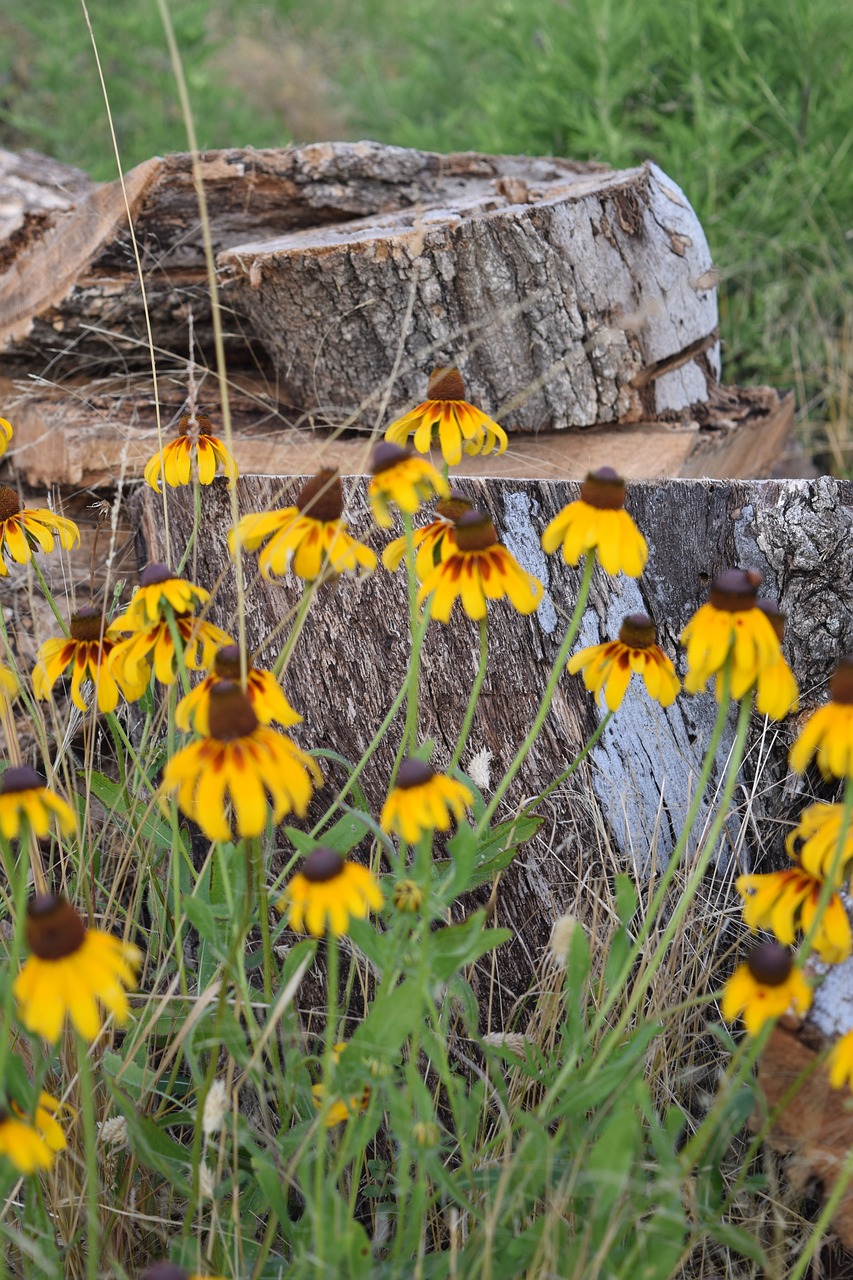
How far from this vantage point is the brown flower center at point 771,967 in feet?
3.44

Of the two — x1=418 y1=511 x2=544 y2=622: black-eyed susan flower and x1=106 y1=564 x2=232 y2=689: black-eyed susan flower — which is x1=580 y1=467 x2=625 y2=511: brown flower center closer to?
x1=418 y1=511 x2=544 y2=622: black-eyed susan flower

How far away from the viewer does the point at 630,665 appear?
1.39m

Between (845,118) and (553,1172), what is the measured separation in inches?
142

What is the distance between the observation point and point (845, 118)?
3672mm

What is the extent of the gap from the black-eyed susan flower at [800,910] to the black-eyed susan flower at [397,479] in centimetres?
56

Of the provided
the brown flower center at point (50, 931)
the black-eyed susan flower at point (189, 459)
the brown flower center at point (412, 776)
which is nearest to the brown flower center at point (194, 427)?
the black-eyed susan flower at point (189, 459)

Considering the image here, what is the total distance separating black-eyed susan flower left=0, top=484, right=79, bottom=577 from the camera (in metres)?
1.60

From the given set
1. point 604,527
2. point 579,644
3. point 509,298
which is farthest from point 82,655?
point 509,298

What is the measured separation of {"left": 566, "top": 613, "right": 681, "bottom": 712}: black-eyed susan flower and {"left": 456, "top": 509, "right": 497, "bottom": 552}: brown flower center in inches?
8.3

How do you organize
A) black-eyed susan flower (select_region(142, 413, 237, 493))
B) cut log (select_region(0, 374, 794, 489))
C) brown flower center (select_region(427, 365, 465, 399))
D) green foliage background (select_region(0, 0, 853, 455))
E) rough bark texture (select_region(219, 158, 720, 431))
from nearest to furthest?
1. brown flower center (select_region(427, 365, 465, 399))
2. black-eyed susan flower (select_region(142, 413, 237, 493))
3. rough bark texture (select_region(219, 158, 720, 431))
4. cut log (select_region(0, 374, 794, 489))
5. green foliage background (select_region(0, 0, 853, 455))

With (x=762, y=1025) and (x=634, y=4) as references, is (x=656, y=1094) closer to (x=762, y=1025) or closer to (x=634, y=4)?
(x=762, y=1025)

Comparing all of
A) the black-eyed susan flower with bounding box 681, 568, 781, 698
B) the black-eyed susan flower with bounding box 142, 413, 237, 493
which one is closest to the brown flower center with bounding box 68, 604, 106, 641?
the black-eyed susan flower with bounding box 142, 413, 237, 493

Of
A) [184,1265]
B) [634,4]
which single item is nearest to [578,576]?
[184,1265]

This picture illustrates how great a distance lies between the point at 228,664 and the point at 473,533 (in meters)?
0.33
